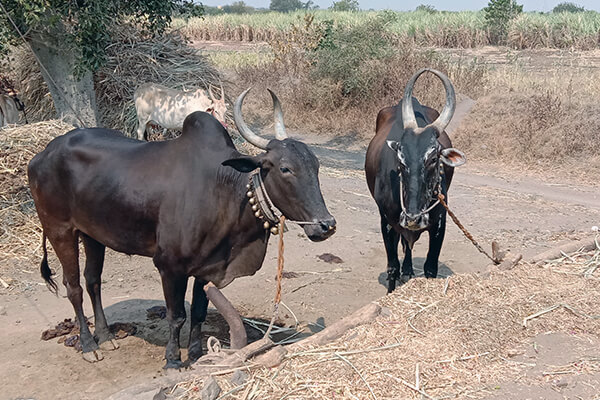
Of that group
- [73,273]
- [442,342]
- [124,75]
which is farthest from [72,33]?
[442,342]

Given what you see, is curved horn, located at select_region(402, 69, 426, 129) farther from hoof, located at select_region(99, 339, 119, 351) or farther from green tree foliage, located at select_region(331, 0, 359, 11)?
green tree foliage, located at select_region(331, 0, 359, 11)

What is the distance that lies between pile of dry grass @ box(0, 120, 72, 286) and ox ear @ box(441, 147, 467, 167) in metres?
4.59

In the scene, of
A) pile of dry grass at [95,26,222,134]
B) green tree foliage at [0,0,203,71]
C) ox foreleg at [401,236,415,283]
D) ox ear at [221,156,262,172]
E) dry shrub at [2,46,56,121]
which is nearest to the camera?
ox ear at [221,156,262,172]

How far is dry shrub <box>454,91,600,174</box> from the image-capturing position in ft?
40.6

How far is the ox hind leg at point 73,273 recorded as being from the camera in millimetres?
4723

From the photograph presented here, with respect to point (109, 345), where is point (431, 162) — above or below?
above

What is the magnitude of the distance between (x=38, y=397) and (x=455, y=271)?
4408 millimetres

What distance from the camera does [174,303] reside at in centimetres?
425

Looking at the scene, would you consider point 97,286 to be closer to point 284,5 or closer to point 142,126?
point 142,126

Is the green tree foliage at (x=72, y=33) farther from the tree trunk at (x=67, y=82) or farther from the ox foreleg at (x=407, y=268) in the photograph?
the ox foreleg at (x=407, y=268)

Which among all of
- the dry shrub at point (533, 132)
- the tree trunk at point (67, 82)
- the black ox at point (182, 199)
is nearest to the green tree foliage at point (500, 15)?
the dry shrub at point (533, 132)

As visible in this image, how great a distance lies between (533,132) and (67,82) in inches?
365

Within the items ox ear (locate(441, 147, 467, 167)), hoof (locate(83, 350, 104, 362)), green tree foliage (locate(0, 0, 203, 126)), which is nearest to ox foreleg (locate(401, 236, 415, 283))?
ox ear (locate(441, 147, 467, 167))

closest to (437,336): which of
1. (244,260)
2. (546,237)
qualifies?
(244,260)
